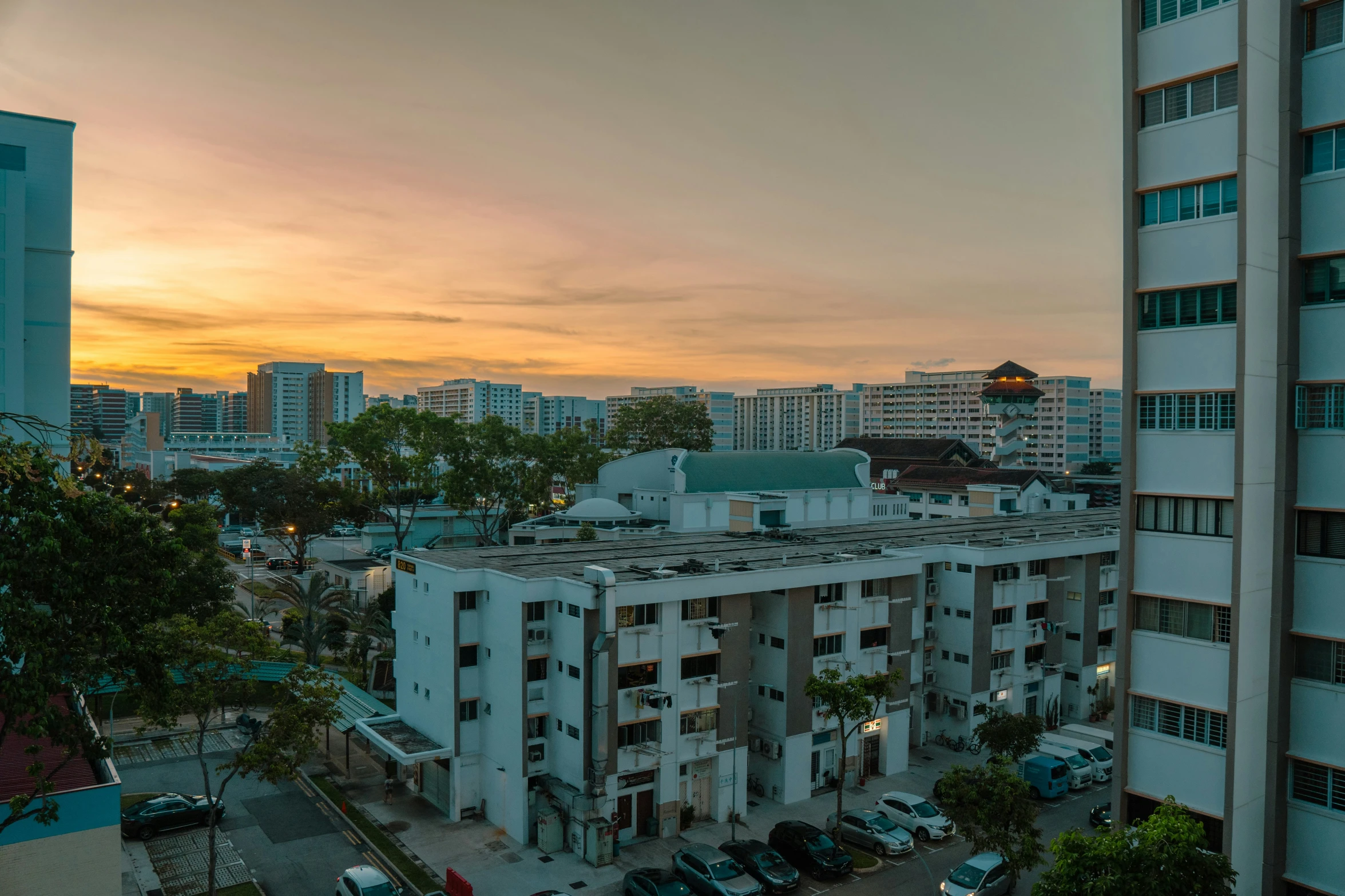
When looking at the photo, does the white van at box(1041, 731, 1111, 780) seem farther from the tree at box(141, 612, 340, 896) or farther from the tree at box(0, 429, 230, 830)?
the tree at box(0, 429, 230, 830)

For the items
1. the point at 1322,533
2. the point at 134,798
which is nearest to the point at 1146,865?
the point at 1322,533

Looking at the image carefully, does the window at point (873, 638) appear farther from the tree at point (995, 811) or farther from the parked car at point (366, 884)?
the parked car at point (366, 884)

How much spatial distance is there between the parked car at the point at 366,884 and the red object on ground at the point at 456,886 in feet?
5.08

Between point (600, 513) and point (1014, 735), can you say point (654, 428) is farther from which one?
point (1014, 735)

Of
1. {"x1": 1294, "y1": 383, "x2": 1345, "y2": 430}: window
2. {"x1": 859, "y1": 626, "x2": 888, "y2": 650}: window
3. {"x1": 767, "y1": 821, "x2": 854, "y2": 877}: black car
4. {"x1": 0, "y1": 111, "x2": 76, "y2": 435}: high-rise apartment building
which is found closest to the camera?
{"x1": 1294, "y1": 383, "x2": 1345, "y2": 430}: window

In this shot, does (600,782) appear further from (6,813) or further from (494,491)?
(494,491)

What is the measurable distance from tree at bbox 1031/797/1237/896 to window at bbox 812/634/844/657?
2059cm

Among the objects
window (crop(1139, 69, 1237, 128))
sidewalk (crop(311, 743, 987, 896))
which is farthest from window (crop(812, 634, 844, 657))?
window (crop(1139, 69, 1237, 128))

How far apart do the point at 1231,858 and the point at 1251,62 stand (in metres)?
17.7

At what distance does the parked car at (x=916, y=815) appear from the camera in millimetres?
33281

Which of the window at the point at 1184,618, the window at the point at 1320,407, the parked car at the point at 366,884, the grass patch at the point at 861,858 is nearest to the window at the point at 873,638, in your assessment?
the grass patch at the point at 861,858

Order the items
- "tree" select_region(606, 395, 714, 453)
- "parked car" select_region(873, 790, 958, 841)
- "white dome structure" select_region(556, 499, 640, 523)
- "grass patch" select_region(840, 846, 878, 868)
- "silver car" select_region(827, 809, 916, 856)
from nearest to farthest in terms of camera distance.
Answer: "grass patch" select_region(840, 846, 878, 868) < "silver car" select_region(827, 809, 916, 856) < "parked car" select_region(873, 790, 958, 841) < "white dome structure" select_region(556, 499, 640, 523) < "tree" select_region(606, 395, 714, 453)

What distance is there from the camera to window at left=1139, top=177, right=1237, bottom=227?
19531mm

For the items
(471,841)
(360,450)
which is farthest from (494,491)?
(471,841)
